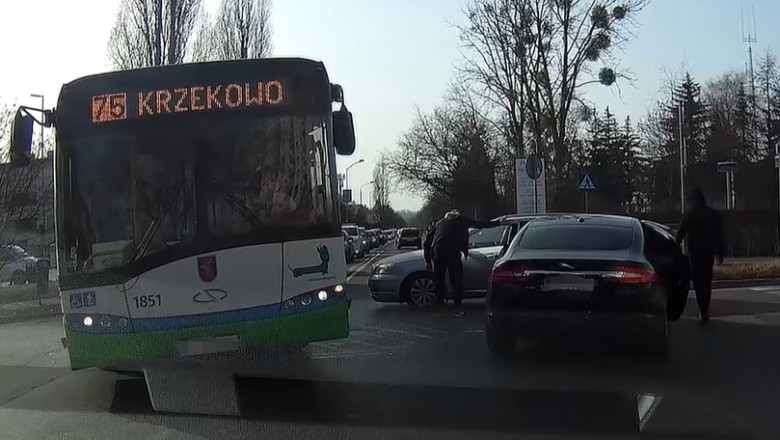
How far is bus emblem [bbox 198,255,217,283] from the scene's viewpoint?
866cm

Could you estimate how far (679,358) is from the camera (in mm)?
10258

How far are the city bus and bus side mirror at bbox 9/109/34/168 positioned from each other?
2cm

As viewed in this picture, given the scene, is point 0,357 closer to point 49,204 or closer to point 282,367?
point 282,367

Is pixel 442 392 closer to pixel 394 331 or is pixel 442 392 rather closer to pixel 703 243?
pixel 394 331

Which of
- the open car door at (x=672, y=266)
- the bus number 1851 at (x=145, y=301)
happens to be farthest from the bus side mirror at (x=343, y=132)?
the open car door at (x=672, y=266)

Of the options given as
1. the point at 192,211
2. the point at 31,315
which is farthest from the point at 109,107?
the point at 31,315

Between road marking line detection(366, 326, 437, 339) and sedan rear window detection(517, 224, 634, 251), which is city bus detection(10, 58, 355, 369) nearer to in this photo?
sedan rear window detection(517, 224, 634, 251)

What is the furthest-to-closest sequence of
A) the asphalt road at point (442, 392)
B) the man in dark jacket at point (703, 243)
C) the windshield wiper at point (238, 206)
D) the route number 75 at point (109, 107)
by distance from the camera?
the man in dark jacket at point (703, 243), the route number 75 at point (109, 107), the windshield wiper at point (238, 206), the asphalt road at point (442, 392)

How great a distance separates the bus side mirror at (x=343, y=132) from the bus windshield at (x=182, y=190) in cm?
51

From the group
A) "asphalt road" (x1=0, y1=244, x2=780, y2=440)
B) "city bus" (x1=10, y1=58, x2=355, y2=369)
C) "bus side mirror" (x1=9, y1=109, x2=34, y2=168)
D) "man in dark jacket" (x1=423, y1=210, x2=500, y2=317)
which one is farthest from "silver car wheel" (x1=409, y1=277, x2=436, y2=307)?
"bus side mirror" (x1=9, y1=109, x2=34, y2=168)

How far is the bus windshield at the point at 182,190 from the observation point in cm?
Result: 867

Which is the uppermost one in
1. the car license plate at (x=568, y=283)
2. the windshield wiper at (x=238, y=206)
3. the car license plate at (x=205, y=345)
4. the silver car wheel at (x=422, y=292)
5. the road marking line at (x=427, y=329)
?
the windshield wiper at (x=238, y=206)

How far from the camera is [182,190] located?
344 inches

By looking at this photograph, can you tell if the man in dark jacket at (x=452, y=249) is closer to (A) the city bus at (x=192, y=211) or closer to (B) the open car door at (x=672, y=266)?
(B) the open car door at (x=672, y=266)
